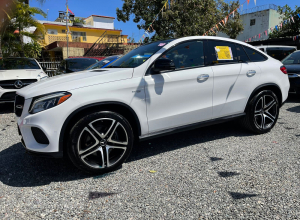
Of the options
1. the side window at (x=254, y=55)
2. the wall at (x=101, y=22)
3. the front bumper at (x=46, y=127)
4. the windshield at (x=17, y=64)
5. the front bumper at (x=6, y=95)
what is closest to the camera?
the front bumper at (x=46, y=127)

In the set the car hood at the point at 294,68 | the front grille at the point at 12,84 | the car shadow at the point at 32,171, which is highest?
the car hood at the point at 294,68

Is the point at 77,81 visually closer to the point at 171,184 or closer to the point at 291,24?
the point at 171,184

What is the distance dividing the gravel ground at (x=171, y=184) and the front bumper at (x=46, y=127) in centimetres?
43

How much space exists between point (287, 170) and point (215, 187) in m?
0.99

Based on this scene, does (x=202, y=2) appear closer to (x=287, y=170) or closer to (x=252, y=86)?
(x=252, y=86)

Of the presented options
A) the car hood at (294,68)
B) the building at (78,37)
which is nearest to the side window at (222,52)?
the car hood at (294,68)

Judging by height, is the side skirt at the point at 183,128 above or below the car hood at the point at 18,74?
below

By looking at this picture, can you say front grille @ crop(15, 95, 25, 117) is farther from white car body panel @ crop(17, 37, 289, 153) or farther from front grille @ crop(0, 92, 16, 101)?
front grille @ crop(0, 92, 16, 101)

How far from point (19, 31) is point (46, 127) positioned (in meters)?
13.3

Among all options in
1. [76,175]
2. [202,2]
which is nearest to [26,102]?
[76,175]

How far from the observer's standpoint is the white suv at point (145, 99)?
2654 mm

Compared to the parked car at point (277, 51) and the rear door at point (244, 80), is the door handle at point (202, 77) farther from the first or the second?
the parked car at point (277, 51)

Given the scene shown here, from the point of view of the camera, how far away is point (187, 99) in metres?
3.32

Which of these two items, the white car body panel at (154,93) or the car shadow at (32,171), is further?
the car shadow at (32,171)
